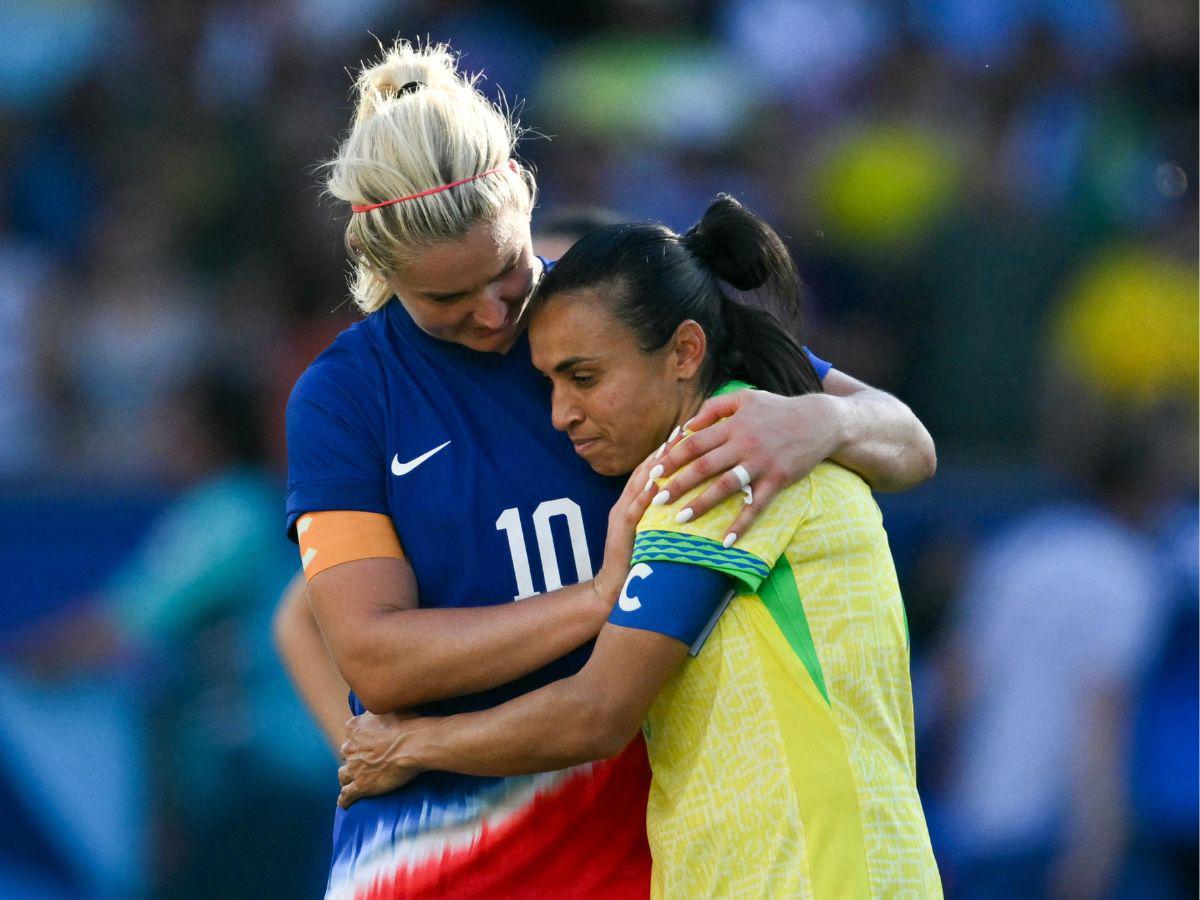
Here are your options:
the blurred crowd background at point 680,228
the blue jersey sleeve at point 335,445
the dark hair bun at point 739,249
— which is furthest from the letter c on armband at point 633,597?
the blurred crowd background at point 680,228

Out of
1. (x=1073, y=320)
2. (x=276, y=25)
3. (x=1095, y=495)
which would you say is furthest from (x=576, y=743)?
(x=276, y=25)

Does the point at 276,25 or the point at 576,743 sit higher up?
the point at 276,25

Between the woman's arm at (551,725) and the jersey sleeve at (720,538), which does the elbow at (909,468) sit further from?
the woman's arm at (551,725)

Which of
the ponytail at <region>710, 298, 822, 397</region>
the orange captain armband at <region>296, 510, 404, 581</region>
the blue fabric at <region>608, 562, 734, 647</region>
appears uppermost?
the ponytail at <region>710, 298, 822, 397</region>

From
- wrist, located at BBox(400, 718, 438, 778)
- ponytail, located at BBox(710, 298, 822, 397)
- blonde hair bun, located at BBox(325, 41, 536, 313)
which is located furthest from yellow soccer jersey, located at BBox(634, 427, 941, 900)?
blonde hair bun, located at BBox(325, 41, 536, 313)

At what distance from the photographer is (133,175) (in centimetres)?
707

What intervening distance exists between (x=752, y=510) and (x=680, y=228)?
4.70 meters

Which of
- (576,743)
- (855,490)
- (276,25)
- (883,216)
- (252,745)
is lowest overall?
(252,745)

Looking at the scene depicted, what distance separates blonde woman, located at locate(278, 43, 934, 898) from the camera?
99.7 inches

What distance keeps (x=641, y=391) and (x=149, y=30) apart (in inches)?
219

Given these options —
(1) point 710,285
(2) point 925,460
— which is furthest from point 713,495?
(2) point 925,460

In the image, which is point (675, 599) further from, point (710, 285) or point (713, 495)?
point (710, 285)

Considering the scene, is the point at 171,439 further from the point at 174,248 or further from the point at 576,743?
the point at 576,743

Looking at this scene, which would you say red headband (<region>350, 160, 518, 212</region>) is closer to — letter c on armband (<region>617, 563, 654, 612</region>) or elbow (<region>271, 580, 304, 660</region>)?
letter c on armband (<region>617, 563, 654, 612</region>)
